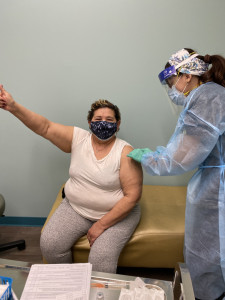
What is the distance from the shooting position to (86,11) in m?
1.62

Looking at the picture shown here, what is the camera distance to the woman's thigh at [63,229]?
→ 1.34 metres

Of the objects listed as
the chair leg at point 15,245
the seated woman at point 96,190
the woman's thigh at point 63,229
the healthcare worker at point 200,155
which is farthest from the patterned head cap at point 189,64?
the chair leg at point 15,245

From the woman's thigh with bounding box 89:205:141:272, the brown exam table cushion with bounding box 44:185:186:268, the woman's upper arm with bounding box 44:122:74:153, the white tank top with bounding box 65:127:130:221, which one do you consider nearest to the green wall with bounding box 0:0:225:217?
the woman's upper arm with bounding box 44:122:74:153

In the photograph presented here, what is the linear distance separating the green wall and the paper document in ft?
3.78

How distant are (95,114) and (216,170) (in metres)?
0.77

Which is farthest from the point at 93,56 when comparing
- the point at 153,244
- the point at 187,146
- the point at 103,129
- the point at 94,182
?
the point at 153,244

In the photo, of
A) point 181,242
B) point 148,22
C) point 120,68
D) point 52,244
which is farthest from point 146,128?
point 52,244

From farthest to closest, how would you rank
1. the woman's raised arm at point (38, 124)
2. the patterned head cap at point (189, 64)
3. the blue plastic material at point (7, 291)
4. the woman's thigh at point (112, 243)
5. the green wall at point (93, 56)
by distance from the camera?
the green wall at point (93, 56), the woman's raised arm at point (38, 124), the woman's thigh at point (112, 243), the patterned head cap at point (189, 64), the blue plastic material at point (7, 291)

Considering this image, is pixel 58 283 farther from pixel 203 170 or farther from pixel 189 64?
pixel 189 64

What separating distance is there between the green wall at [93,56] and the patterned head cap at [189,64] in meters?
0.59

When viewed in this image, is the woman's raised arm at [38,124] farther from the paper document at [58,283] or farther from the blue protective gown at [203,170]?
the paper document at [58,283]

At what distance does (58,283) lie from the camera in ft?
A: 2.84

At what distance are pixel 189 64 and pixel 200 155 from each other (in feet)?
1.47

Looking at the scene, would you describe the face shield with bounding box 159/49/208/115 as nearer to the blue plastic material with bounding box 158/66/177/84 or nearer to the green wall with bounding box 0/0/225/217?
→ the blue plastic material with bounding box 158/66/177/84
